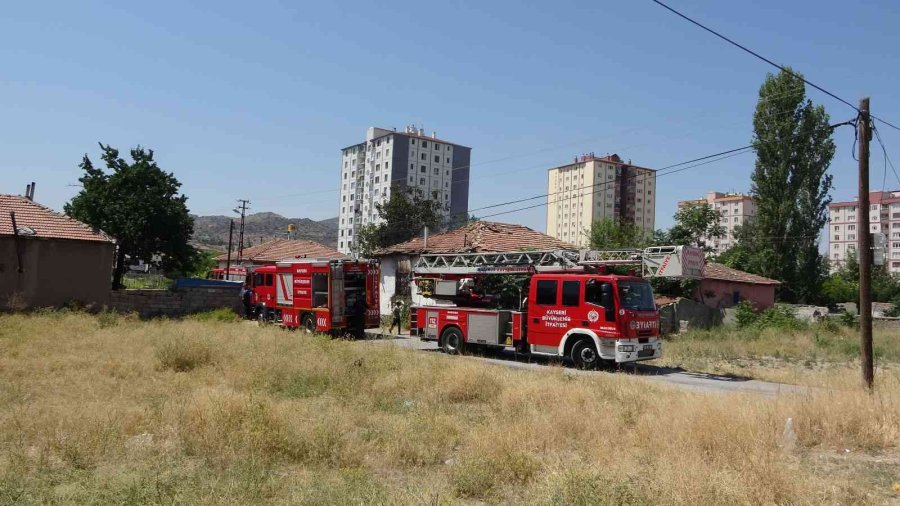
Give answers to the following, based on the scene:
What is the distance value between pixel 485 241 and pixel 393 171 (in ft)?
269

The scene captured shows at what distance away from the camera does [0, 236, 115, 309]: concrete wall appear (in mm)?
24906

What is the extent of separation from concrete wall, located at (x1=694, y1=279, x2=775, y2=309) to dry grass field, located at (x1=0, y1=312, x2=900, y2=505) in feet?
78.6

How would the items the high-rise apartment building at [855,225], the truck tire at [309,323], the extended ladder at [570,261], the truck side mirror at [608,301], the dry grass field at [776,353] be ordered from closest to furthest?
1. the extended ladder at [570,261]
2. the truck side mirror at [608,301]
3. the dry grass field at [776,353]
4. the truck tire at [309,323]
5. the high-rise apartment building at [855,225]

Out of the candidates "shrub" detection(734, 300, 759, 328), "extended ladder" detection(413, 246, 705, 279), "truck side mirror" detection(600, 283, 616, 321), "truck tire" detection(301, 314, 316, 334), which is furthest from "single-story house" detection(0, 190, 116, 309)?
"shrub" detection(734, 300, 759, 328)

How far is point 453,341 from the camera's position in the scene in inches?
787

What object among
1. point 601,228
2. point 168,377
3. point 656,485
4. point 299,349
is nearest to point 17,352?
point 168,377

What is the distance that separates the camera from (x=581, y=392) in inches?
427

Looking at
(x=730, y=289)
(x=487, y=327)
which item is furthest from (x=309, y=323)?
(x=730, y=289)

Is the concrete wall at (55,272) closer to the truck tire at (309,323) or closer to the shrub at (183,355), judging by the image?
the truck tire at (309,323)

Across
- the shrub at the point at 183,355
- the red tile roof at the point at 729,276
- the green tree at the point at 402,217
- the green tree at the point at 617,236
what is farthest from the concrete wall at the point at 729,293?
the shrub at the point at 183,355

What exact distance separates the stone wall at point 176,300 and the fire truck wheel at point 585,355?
1889 cm

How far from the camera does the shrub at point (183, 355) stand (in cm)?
1381

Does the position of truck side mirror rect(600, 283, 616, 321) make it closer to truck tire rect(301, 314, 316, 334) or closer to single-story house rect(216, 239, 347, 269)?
truck tire rect(301, 314, 316, 334)

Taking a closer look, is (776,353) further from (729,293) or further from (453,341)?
(729,293)
